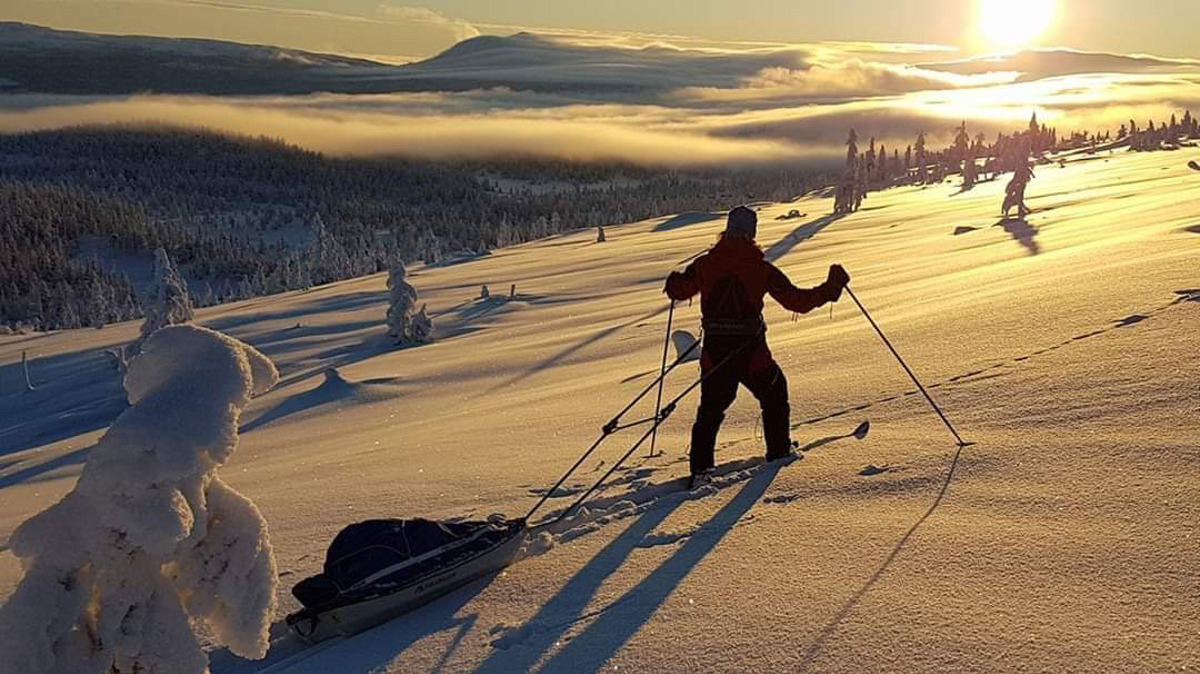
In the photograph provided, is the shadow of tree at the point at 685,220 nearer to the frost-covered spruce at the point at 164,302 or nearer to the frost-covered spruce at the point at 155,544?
the frost-covered spruce at the point at 164,302

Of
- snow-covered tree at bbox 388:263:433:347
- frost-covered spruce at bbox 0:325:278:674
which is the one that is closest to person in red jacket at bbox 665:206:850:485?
frost-covered spruce at bbox 0:325:278:674

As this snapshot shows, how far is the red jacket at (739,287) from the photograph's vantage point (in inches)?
201

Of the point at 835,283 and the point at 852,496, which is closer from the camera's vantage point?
the point at 852,496

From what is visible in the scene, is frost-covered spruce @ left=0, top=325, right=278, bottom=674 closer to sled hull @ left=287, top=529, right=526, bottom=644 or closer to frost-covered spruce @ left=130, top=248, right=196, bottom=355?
sled hull @ left=287, top=529, right=526, bottom=644

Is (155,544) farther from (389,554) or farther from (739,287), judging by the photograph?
(739,287)

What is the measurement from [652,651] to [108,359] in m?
25.5

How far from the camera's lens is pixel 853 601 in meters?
3.13

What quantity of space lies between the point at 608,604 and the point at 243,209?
16012cm

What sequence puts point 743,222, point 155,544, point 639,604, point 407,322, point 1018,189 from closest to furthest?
point 155,544
point 639,604
point 743,222
point 407,322
point 1018,189

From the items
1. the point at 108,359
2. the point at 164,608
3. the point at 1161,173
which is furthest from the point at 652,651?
the point at 1161,173

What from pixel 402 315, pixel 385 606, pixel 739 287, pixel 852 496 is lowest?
pixel 402 315

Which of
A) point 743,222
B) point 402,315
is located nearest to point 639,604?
point 743,222

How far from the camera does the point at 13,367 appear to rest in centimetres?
2875

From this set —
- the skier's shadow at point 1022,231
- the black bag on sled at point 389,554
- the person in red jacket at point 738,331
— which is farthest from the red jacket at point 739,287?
the skier's shadow at point 1022,231
